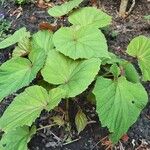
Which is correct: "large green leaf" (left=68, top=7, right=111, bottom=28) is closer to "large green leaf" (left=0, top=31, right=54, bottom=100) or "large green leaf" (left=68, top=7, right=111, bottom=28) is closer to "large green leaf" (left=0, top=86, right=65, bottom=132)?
"large green leaf" (left=0, top=31, right=54, bottom=100)

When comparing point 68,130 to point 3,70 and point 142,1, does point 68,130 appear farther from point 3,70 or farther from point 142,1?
point 142,1

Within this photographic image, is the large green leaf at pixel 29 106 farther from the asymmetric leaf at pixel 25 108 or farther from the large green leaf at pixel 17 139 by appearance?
the large green leaf at pixel 17 139

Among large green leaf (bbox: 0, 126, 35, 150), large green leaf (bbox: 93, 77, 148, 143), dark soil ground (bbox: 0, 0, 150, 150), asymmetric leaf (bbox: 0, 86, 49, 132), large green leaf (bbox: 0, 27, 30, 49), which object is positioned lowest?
dark soil ground (bbox: 0, 0, 150, 150)

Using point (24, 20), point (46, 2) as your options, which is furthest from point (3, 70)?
point (46, 2)

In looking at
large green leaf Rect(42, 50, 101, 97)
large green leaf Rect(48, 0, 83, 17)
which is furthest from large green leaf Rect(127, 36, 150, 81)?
large green leaf Rect(48, 0, 83, 17)

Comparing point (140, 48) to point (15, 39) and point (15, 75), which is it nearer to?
point (15, 75)
